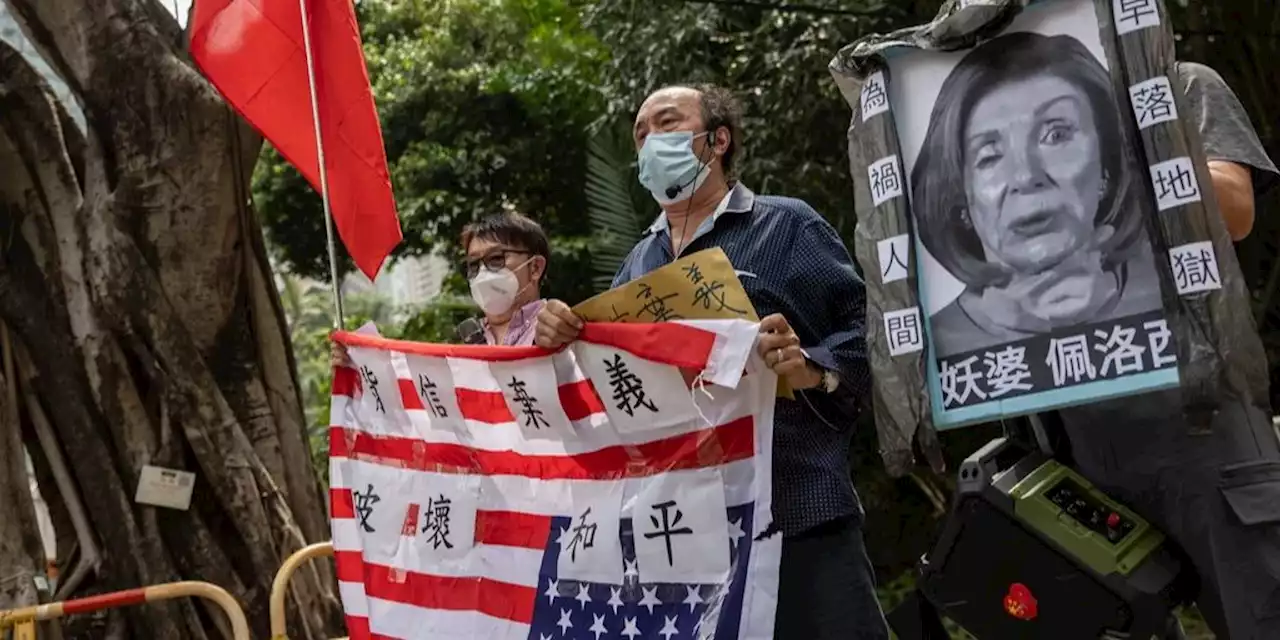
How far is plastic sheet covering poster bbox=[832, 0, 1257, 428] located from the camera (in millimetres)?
1980

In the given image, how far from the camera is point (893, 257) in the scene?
225 cm

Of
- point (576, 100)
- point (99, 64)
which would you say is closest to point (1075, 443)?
point (99, 64)

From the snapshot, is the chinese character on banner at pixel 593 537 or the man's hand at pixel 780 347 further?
the chinese character on banner at pixel 593 537

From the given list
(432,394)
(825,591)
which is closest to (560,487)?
(432,394)

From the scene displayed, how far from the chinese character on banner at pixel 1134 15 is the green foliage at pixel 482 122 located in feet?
21.3

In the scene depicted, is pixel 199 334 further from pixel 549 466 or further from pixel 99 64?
pixel 549 466

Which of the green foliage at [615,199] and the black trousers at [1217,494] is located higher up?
the green foliage at [615,199]

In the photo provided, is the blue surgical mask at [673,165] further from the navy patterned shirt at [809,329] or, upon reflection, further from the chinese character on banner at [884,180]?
the chinese character on banner at [884,180]

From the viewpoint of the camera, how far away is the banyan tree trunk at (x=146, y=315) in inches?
167

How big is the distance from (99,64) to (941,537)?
3.43 metres

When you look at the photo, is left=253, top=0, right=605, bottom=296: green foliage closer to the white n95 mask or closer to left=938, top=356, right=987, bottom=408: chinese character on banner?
the white n95 mask

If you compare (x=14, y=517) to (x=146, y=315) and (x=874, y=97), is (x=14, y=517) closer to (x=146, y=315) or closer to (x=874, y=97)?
(x=146, y=315)

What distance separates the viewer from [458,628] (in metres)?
2.68

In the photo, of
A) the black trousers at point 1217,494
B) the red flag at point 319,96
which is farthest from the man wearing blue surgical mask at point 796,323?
the red flag at point 319,96
